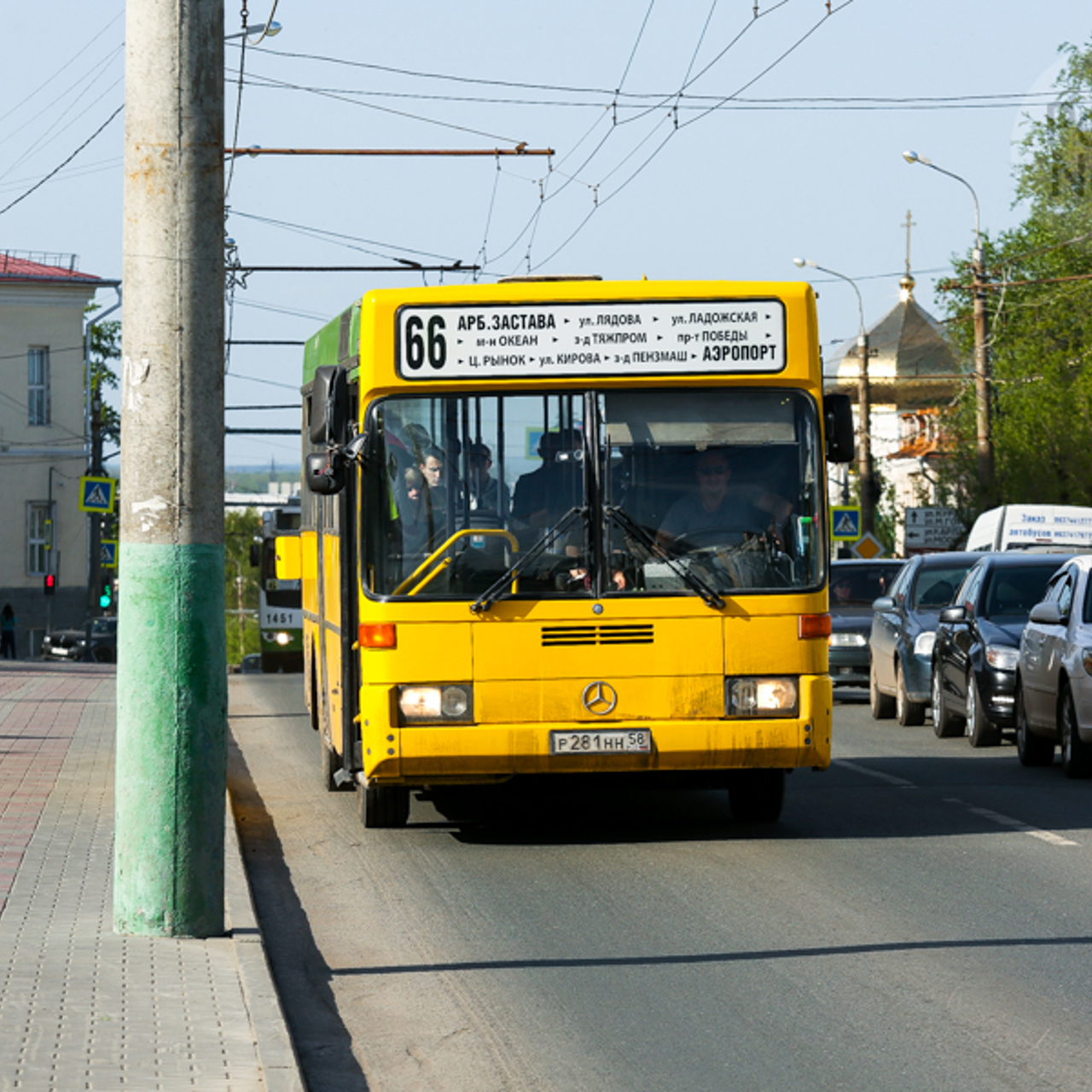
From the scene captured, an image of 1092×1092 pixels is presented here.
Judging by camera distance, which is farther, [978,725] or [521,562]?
[978,725]

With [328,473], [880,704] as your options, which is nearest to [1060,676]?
[328,473]

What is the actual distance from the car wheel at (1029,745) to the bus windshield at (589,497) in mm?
5486

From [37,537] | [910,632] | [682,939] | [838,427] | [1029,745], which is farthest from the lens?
[37,537]

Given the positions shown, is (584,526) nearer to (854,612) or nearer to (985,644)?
(985,644)

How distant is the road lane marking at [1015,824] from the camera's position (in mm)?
11062

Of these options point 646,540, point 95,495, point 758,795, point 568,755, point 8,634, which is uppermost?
point 95,495

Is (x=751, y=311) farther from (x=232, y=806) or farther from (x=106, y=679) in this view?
(x=106, y=679)

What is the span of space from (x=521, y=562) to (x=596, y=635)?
0.54 m

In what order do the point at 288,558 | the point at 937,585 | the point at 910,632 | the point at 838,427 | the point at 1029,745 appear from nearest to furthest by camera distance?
the point at 838,427
the point at 1029,745
the point at 288,558
the point at 910,632
the point at 937,585

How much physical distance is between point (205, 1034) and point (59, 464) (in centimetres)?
6102

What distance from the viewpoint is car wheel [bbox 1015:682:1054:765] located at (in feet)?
50.8

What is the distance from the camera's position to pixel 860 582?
26.3 meters

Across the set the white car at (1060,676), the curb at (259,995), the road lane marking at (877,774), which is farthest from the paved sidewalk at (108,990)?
the white car at (1060,676)

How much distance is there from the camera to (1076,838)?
36.5 feet
